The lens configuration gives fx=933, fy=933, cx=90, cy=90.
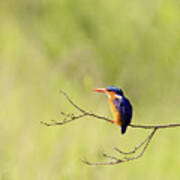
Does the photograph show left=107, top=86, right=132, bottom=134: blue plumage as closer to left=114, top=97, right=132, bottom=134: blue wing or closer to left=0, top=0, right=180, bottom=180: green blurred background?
left=114, top=97, right=132, bottom=134: blue wing

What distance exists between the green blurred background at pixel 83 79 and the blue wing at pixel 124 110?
1.31 metres

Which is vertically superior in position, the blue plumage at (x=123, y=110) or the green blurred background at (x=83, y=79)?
the green blurred background at (x=83, y=79)

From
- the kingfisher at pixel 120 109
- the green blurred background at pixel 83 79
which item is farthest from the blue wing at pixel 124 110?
the green blurred background at pixel 83 79

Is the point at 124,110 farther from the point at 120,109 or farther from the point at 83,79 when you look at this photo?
the point at 83,79

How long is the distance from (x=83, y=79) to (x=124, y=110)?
6.13 feet

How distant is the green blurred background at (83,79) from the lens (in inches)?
249

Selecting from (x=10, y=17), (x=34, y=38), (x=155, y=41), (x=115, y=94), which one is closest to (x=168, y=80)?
(x=155, y=41)

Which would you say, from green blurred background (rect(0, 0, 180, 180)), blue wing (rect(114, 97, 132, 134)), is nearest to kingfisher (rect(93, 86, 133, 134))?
blue wing (rect(114, 97, 132, 134))

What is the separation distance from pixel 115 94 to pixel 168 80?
368 cm

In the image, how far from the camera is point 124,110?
4766mm

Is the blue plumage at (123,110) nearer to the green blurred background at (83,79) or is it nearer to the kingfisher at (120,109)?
the kingfisher at (120,109)

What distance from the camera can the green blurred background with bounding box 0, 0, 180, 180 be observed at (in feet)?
20.8

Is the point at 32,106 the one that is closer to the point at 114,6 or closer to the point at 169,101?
the point at 169,101

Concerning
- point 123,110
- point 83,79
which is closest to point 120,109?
point 123,110
